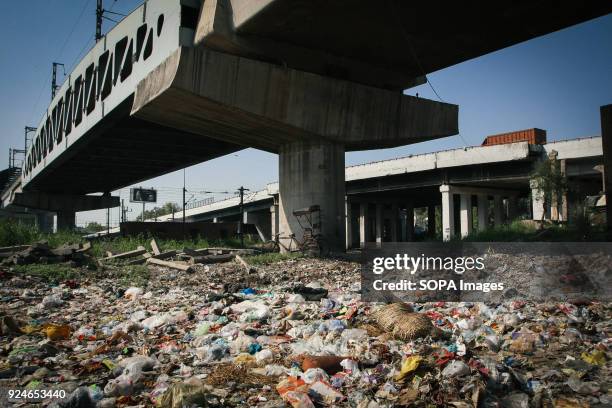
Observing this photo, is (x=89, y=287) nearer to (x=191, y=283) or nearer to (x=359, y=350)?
(x=191, y=283)

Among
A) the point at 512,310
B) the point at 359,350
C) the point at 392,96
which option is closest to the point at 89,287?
the point at 359,350

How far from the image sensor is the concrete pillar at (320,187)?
671 inches

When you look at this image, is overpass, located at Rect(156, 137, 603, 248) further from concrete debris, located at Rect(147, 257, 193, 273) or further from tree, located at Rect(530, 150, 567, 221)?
concrete debris, located at Rect(147, 257, 193, 273)

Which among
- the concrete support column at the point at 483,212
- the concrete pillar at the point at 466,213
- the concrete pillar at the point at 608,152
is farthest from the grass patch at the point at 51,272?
the concrete support column at the point at 483,212

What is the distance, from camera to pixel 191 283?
37.3ft

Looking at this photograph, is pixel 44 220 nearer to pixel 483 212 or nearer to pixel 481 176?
pixel 483 212

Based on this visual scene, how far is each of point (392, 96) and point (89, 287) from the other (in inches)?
490

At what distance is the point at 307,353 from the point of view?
516 cm

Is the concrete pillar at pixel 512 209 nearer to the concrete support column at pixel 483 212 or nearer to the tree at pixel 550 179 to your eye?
the concrete support column at pixel 483 212

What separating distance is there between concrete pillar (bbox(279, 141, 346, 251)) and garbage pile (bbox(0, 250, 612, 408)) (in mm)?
8506

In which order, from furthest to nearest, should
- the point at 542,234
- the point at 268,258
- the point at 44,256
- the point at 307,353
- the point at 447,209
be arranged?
1. the point at 447,209
2. the point at 268,258
3. the point at 542,234
4. the point at 44,256
5. the point at 307,353

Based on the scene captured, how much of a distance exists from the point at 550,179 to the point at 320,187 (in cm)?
1581

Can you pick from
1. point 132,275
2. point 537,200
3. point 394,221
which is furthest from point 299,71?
point 394,221

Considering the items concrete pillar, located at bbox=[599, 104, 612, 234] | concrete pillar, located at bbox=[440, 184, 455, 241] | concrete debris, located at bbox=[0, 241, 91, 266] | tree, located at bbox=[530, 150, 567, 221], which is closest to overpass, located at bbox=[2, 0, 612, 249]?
concrete pillar, located at bbox=[599, 104, 612, 234]
